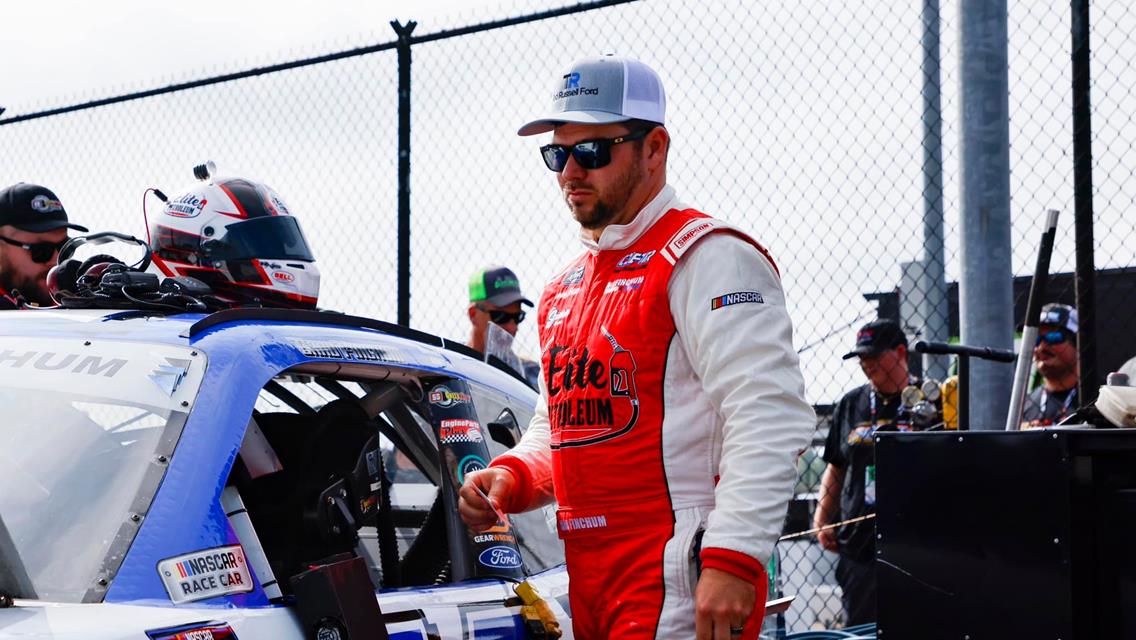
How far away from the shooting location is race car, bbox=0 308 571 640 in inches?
91.4

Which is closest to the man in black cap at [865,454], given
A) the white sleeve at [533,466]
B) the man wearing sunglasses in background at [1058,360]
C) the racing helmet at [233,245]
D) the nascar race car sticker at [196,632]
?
the man wearing sunglasses in background at [1058,360]

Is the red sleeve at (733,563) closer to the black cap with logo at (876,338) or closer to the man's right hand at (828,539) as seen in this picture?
the black cap with logo at (876,338)

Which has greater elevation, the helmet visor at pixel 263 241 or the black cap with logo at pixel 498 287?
the helmet visor at pixel 263 241

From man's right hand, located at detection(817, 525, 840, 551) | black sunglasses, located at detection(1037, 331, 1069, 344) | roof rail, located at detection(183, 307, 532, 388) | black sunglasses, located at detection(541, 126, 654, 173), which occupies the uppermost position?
black sunglasses, located at detection(541, 126, 654, 173)

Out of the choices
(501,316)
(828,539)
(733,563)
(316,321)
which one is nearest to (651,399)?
(733,563)

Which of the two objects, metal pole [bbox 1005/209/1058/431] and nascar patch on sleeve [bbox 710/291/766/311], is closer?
nascar patch on sleeve [bbox 710/291/766/311]

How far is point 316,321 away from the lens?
3.14 meters

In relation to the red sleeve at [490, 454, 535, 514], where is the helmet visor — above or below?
above

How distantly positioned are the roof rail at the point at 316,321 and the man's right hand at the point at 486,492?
2.05ft

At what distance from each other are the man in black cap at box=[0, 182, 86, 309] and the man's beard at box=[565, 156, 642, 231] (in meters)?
3.09

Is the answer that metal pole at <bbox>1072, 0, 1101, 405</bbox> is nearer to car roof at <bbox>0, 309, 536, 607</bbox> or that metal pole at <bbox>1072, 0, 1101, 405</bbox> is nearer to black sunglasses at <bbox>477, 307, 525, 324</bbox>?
car roof at <bbox>0, 309, 536, 607</bbox>

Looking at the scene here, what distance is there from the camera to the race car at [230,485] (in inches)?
91.4

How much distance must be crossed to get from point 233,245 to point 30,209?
180cm

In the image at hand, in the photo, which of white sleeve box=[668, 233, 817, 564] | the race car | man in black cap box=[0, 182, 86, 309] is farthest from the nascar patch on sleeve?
man in black cap box=[0, 182, 86, 309]
